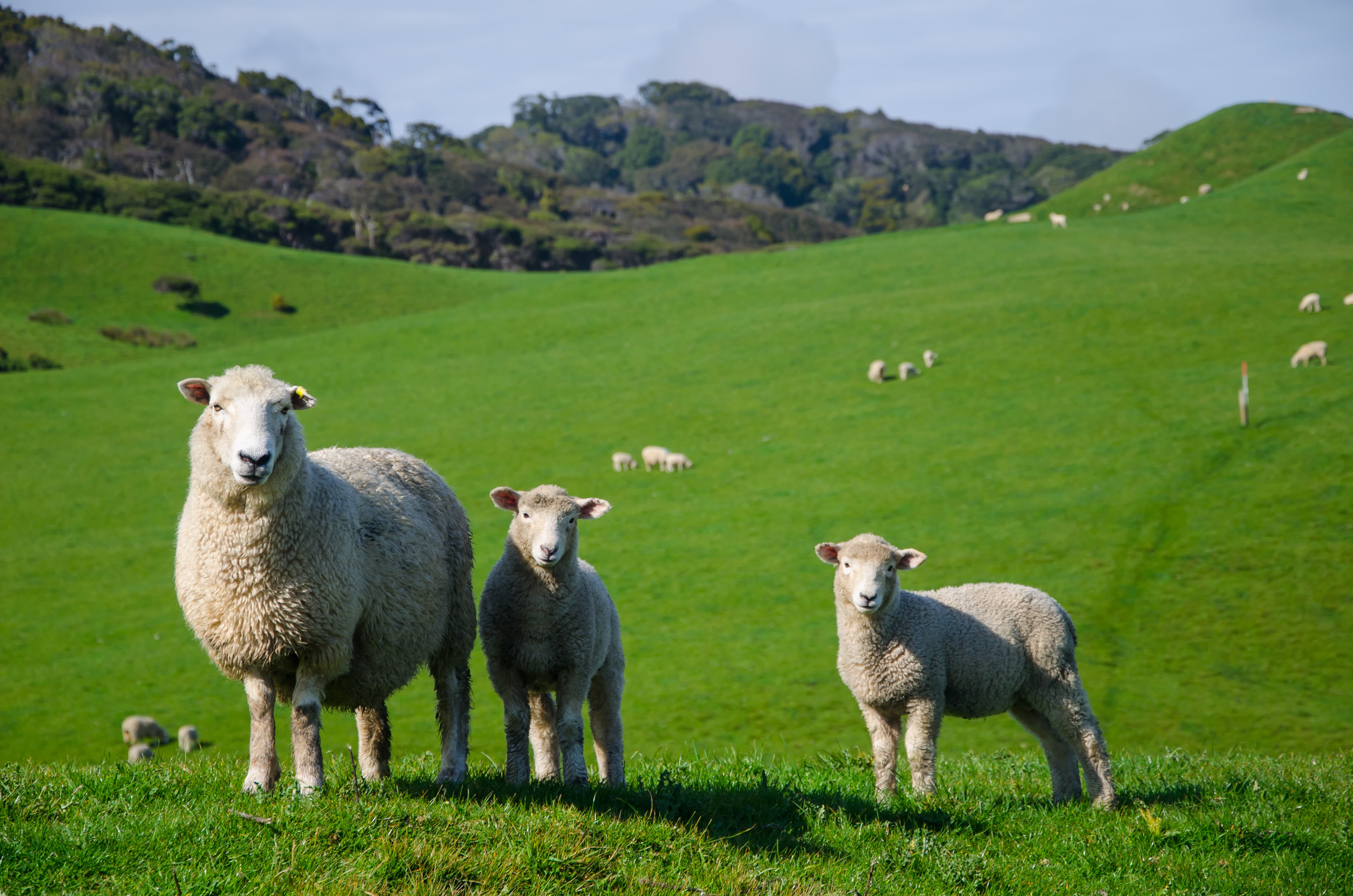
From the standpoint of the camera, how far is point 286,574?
5.63 m

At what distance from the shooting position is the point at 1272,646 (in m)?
19.1

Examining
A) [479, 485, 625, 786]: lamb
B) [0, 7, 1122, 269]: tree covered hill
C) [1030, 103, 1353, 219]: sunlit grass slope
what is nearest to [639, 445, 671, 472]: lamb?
[479, 485, 625, 786]: lamb

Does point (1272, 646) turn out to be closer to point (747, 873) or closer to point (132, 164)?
point (747, 873)

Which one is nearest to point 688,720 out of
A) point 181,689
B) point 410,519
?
point 181,689

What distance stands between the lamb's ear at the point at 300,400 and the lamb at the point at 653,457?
27070 millimetres

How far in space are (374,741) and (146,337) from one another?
5178 cm

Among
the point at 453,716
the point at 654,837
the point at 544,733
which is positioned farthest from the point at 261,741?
the point at 654,837

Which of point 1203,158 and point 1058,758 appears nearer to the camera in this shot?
point 1058,758

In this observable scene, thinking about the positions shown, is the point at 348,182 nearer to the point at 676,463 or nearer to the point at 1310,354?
the point at 676,463

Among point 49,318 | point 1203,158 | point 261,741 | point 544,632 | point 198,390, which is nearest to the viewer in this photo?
point 261,741

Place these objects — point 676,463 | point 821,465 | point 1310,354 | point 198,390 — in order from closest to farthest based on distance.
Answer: point 198,390, point 1310,354, point 821,465, point 676,463

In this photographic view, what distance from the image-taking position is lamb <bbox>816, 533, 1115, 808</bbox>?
7.31 m

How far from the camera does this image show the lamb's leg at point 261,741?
5395 millimetres

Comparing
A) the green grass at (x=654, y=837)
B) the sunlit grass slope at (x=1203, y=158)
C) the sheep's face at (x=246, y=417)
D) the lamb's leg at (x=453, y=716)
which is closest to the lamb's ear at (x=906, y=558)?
the green grass at (x=654, y=837)
